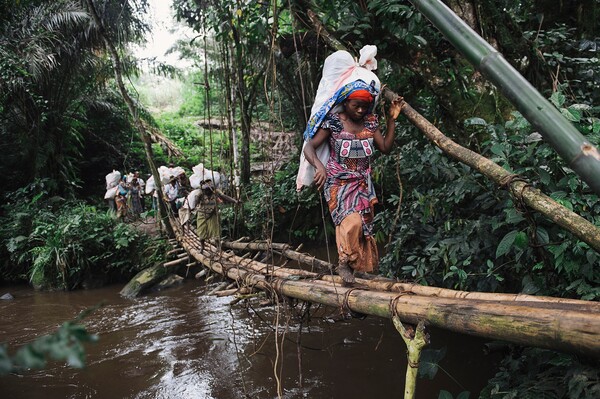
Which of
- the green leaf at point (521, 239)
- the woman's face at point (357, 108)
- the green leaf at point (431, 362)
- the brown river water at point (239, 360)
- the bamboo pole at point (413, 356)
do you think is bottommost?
the brown river water at point (239, 360)

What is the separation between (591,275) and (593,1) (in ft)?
10.8

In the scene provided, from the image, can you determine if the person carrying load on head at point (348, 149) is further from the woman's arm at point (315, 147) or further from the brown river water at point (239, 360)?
the brown river water at point (239, 360)

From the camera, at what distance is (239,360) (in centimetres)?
368

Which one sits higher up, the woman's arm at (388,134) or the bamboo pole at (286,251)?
the woman's arm at (388,134)

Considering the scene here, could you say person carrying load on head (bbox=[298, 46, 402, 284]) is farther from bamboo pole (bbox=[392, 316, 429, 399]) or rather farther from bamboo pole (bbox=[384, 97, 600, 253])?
bamboo pole (bbox=[392, 316, 429, 399])

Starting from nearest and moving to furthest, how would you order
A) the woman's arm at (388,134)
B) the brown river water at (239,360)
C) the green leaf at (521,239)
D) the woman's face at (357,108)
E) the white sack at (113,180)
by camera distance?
the green leaf at (521,239)
the woman's face at (357,108)
the woman's arm at (388,134)
the brown river water at (239,360)
the white sack at (113,180)

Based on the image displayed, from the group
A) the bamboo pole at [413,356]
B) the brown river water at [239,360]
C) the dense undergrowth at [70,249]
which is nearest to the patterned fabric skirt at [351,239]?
the brown river water at [239,360]

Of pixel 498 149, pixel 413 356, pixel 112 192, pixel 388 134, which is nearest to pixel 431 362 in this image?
pixel 413 356

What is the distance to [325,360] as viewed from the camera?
380 cm

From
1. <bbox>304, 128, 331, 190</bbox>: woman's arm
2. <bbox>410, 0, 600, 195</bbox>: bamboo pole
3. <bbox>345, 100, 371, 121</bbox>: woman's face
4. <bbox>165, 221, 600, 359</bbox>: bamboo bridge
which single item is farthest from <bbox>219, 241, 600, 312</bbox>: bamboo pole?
<bbox>345, 100, 371, 121</bbox>: woman's face

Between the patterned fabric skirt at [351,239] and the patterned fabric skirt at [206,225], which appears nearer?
the patterned fabric skirt at [351,239]

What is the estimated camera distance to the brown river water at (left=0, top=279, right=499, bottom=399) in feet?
10.8

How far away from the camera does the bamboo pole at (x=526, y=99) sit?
79cm

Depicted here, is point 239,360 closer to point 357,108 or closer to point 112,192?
point 357,108
